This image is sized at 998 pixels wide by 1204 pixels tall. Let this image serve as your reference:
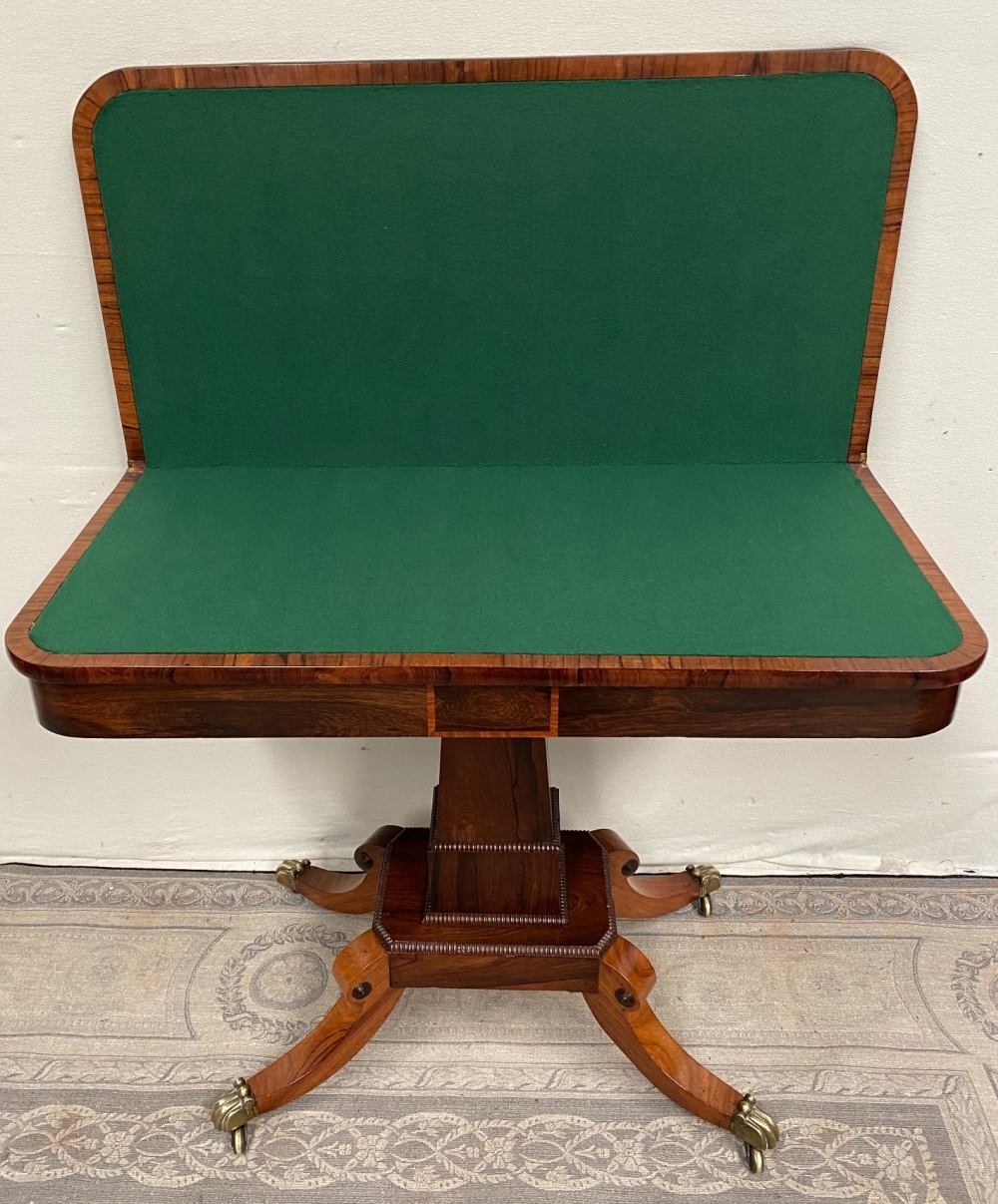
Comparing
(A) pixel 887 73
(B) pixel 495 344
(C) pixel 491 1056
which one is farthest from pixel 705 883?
(A) pixel 887 73

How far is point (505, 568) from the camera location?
1.09 meters

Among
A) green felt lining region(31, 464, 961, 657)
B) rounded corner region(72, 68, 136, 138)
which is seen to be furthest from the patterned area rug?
rounded corner region(72, 68, 136, 138)

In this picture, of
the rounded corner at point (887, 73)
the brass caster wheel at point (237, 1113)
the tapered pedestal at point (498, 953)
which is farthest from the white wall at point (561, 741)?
the brass caster wheel at point (237, 1113)

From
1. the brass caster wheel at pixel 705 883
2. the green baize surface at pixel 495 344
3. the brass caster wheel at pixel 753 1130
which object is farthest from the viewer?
the brass caster wheel at pixel 705 883

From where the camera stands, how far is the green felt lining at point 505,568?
98 cm

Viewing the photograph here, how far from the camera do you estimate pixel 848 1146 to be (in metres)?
1.35

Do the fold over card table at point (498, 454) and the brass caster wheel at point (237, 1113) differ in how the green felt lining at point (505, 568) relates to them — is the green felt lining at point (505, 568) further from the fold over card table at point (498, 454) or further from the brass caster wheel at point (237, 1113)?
the brass caster wheel at point (237, 1113)

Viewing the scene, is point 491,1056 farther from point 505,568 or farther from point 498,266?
point 498,266

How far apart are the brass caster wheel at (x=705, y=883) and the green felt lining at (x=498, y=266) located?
2.38 ft

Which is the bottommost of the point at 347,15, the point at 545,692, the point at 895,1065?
the point at 895,1065

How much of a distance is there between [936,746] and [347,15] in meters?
1.35

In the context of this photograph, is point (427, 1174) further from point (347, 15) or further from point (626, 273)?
point (347, 15)

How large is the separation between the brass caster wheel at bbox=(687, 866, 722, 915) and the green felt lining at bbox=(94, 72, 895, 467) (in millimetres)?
725

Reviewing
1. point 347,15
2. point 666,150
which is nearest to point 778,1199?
point 666,150
